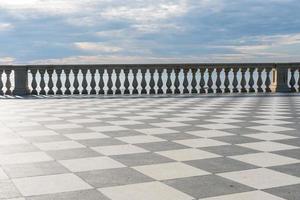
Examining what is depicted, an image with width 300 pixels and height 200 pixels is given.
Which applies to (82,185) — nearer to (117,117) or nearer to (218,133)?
(218,133)

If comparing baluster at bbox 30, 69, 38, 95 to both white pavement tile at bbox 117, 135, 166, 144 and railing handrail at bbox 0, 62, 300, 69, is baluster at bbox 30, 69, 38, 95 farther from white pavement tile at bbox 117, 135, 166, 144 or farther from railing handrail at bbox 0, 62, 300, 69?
white pavement tile at bbox 117, 135, 166, 144


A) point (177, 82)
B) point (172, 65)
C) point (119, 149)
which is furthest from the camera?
point (177, 82)

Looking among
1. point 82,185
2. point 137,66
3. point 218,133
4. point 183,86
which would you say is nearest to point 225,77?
point 183,86

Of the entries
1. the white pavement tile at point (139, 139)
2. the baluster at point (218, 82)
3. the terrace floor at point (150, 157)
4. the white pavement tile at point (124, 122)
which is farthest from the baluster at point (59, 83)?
the white pavement tile at point (139, 139)

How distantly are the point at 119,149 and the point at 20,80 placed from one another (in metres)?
9.52

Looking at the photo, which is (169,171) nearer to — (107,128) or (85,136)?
(85,136)

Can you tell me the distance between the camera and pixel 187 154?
4812 millimetres

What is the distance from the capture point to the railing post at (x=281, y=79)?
49.4ft

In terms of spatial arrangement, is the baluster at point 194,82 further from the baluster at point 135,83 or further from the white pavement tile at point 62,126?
the white pavement tile at point 62,126

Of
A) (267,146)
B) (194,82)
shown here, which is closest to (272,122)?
(267,146)

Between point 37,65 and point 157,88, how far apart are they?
3.68 m

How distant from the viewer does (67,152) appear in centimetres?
493

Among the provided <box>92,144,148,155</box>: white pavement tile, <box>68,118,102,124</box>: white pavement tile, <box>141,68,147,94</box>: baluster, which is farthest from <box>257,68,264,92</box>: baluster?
<box>92,144,148,155</box>: white pavement tile

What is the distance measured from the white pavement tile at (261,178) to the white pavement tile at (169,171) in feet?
0.88
